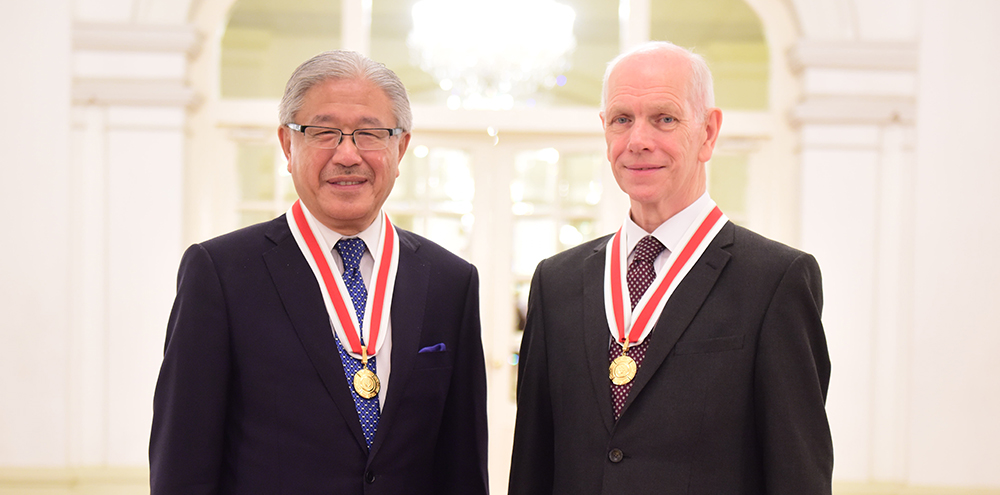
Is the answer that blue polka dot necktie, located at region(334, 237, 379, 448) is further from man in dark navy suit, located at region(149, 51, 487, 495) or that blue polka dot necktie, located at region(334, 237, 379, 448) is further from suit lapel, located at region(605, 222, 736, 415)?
suit lapel, located at region(605, 222, 736, 415)

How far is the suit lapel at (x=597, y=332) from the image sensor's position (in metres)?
1.47

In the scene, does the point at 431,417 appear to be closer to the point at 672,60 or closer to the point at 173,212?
the point at 672,60

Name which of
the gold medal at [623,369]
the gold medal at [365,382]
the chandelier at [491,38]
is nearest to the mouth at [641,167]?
the gold medal at [623,369]

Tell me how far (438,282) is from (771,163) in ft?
9.91

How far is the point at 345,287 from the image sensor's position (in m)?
1.57

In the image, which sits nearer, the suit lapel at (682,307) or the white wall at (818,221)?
the suit lapel at (682,307)

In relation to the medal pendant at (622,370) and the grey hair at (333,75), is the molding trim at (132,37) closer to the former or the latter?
the grey hair at (333,75)

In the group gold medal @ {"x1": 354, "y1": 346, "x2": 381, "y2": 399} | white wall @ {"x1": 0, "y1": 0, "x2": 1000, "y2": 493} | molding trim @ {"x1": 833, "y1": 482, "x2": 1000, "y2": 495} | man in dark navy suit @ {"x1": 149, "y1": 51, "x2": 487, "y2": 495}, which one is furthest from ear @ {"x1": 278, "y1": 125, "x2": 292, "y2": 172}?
molding trim @ {"x1": 833, "y1": 482, "x2": 1000, "y2": 495}

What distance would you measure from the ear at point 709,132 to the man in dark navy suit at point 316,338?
0.62 metres

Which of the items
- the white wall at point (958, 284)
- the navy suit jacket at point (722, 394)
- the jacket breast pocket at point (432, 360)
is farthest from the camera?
the white wall at point (958, 284)

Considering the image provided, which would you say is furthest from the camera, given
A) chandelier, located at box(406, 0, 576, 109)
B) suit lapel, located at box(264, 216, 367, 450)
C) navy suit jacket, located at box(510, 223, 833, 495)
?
chandelier, located at box(406, 0, 576, 109)

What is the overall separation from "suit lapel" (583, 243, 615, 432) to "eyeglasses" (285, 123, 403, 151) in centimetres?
51

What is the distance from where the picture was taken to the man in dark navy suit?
148 centimetres

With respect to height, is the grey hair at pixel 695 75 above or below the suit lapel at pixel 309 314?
above
